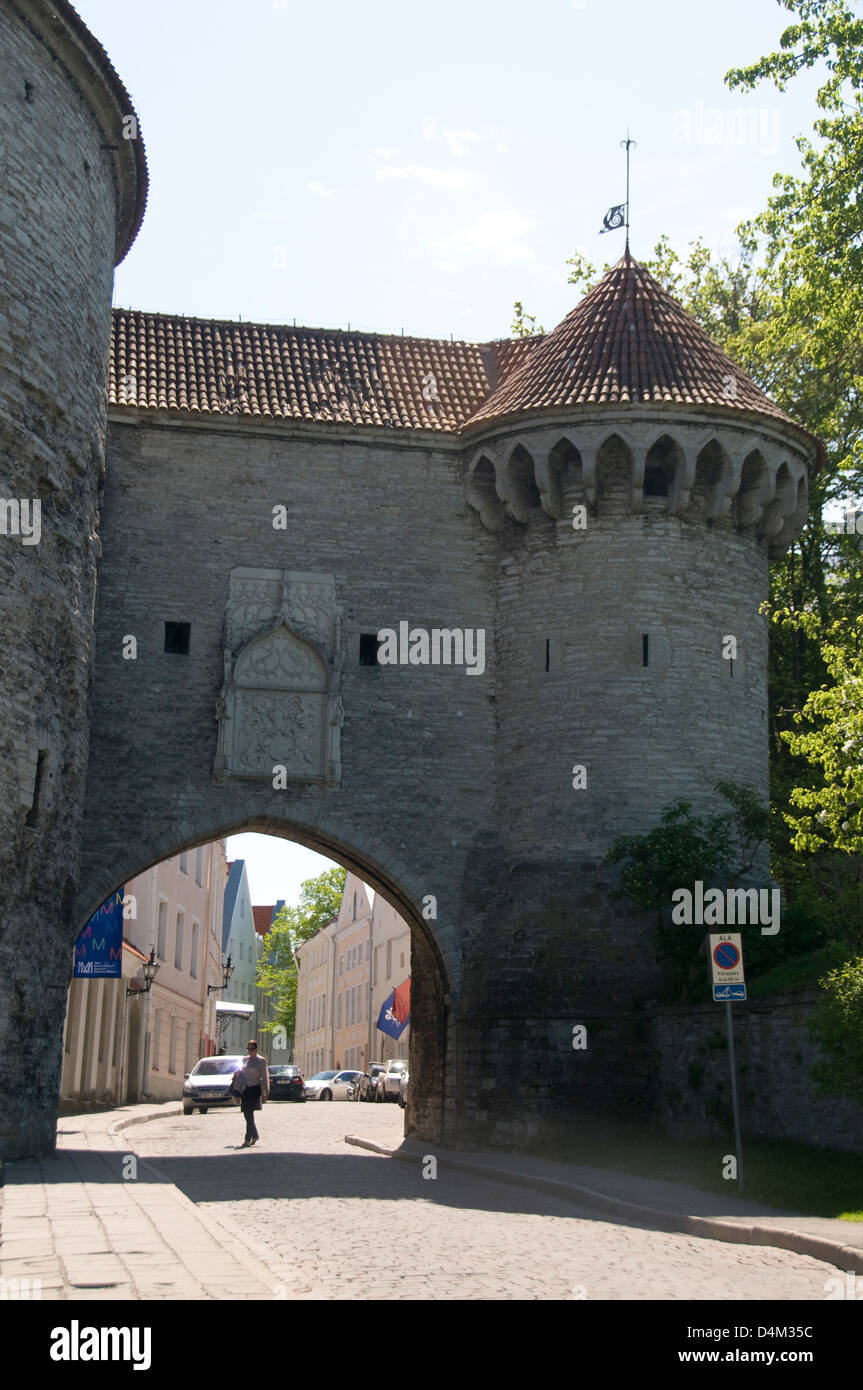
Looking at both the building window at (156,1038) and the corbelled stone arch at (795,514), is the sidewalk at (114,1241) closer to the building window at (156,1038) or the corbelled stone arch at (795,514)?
the corbelled stone arch at (795,514)

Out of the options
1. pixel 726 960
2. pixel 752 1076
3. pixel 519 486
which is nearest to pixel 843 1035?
pixel 726 960

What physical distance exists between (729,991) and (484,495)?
10.6 metres

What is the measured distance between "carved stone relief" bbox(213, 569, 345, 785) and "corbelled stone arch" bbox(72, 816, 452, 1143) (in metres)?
0.82

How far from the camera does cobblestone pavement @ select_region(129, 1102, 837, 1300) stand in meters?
7.61

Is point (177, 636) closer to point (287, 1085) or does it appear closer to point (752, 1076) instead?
point (752, 1076)

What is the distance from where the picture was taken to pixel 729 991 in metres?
12.8

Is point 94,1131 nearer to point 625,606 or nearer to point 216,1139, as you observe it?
point 216,1139

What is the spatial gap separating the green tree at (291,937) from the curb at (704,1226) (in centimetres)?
5368

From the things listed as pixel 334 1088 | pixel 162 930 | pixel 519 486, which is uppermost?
pixel 519 486

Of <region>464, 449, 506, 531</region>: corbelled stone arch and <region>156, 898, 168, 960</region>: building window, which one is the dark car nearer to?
<region>156, 898, 168, 960</region>: building window

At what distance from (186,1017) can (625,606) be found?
24.8m

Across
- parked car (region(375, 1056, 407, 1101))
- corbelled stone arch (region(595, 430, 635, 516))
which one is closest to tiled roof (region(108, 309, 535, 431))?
corbelled stone arch (region(595, 430, 635, 516))

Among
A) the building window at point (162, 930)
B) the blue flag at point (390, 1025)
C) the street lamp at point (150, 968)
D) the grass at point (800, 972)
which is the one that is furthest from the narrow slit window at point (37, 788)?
the blue flag at point (390, 1025)
